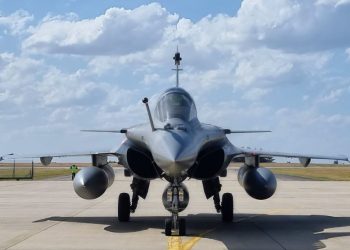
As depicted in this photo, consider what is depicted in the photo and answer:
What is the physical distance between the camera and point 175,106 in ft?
42.2

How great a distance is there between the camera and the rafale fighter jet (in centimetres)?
1081

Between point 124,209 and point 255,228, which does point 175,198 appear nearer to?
point 255,228

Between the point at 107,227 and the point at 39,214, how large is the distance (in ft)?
12.9

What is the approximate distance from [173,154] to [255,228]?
460 centimetres

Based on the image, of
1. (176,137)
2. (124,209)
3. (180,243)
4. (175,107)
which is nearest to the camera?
(176,137)

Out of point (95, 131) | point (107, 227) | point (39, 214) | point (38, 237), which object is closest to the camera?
point (38, 237)

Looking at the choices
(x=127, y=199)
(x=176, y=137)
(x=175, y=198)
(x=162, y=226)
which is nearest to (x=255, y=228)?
(x=162, y=226)

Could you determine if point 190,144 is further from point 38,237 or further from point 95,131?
point 95,131

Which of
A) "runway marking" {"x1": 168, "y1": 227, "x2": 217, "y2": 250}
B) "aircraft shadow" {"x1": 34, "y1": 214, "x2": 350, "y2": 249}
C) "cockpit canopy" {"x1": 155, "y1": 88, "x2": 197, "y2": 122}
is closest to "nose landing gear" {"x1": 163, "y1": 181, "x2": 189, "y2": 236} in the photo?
"runway marking" {"x1": 168, "y1": 227, "x2": 217, "y2": 250}

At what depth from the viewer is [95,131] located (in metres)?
15.2

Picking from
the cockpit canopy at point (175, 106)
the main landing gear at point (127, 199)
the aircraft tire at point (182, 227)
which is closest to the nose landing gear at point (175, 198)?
the aircraft tire at point (182, 227)

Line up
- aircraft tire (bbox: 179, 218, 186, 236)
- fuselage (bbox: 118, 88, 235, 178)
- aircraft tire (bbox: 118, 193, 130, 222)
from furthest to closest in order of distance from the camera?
aircraft tire (bbox: 118, 193, 130, 222)
aircraft tire (bbox: 179, 218, 186, 236)
fuselage (bbox: 118, 88, 235, 178)

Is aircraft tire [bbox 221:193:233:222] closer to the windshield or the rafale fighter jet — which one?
the rafale fighter jet

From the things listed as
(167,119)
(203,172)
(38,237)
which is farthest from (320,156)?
(38,237)
